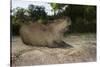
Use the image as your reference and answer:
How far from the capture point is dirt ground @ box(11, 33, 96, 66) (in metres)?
2.67

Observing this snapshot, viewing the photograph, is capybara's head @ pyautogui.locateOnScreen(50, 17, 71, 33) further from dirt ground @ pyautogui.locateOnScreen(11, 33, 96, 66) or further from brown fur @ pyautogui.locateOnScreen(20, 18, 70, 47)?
dirt ground @ pyautogui.locateOnScreen(11, 33, 96, 66)

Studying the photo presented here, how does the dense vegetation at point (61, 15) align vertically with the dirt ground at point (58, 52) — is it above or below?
above

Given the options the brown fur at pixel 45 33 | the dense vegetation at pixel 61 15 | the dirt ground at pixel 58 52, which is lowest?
the dirt ground at pixel 58 52

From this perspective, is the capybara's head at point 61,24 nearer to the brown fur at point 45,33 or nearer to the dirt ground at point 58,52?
the brown fur at point 45,33

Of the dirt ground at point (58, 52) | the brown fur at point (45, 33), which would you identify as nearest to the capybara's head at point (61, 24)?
the brown fur at point (45, 33)

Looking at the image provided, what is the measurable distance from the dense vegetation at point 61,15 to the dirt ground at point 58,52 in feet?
0.47

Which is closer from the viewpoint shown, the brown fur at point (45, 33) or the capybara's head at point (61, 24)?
the brown fur at point (45, 33)

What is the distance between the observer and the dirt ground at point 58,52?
8.77 ft

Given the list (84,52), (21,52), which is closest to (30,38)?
(21,52)

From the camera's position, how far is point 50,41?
2848 mm

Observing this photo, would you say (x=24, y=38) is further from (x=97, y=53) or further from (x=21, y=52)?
(x=97, y=53)

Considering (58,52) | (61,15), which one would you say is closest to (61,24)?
(61,15)

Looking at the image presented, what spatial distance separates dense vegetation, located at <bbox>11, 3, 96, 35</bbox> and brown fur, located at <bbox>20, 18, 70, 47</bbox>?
0.28 feet

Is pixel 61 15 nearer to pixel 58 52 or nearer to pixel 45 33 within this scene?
pixel 45 33
